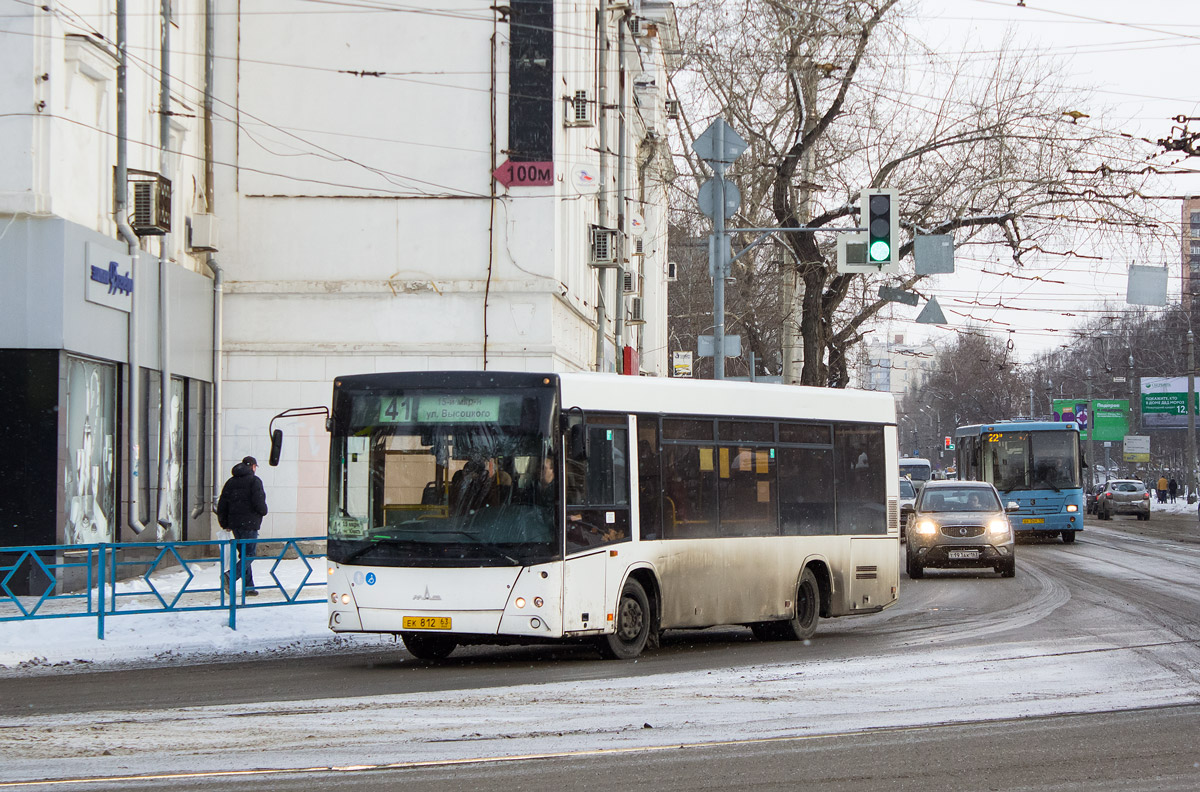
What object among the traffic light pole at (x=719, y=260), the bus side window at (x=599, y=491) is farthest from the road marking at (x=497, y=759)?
the traffic light pole at (x=719, y=260)

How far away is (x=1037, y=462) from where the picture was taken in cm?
3922

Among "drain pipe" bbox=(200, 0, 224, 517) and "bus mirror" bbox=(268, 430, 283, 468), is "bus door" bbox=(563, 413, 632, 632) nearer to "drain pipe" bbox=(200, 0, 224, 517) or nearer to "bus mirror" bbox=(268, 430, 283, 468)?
"bus mirror" bbox=(268, 430, 283, 468)

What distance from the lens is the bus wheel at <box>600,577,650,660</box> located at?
43.0ft

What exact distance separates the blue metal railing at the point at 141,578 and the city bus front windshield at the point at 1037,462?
27.2m

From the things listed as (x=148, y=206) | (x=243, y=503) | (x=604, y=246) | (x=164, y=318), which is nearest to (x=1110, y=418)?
(x=604, y=246)

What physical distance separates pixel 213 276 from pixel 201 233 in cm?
112

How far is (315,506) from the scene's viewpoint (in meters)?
26.1

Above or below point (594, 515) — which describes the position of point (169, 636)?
below

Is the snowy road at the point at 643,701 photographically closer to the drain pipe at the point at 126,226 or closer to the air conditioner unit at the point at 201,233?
the drain pipe at the point at 126,226

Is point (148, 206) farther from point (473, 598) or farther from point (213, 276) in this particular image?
point (473, 598)

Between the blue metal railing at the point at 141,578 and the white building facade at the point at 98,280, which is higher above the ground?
the white building facade at the point at 98,280

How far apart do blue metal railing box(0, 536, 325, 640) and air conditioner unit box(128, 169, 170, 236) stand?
285 inches

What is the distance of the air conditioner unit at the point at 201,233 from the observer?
964 inches

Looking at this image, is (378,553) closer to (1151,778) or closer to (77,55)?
(1151,778)
